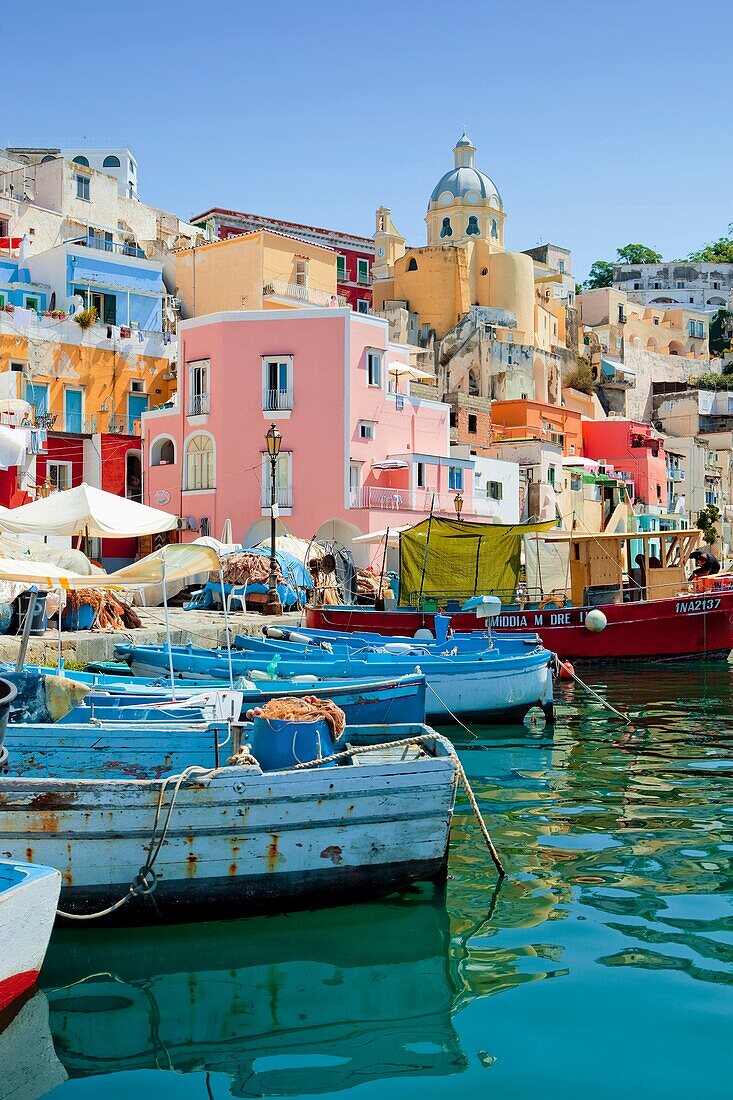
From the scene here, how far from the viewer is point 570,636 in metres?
24.0

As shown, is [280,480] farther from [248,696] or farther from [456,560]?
[248,696]

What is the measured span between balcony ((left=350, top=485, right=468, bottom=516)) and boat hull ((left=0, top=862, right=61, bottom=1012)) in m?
28.9

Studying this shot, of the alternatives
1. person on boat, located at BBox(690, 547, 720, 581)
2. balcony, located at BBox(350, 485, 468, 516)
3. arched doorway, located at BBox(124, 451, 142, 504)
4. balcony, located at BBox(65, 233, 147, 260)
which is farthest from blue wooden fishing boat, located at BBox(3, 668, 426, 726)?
balcony, located at BBox(65, 233, 147, 260)

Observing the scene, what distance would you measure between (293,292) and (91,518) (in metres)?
33.6

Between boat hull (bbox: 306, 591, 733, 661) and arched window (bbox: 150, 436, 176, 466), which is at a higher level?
arched window (bbox: 150, 436, 176, 466)

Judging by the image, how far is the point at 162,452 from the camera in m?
38.7

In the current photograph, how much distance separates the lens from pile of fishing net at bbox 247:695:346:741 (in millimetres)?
8508

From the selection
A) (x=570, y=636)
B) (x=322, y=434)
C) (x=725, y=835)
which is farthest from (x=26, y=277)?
(x=725, y=835)

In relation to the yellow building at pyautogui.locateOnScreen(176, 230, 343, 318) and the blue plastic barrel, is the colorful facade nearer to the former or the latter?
the yellow building at pyautogui.locateOnScreen(176, 230, 343, 318)

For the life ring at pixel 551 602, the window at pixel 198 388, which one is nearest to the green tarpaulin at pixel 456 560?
the life ring at pixel 551 602

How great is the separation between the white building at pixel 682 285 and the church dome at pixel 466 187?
3342 cm

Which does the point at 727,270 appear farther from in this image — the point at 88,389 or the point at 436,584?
the point at 436,584

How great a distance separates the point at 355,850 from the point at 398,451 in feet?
101

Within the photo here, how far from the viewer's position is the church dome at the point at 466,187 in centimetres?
7125
